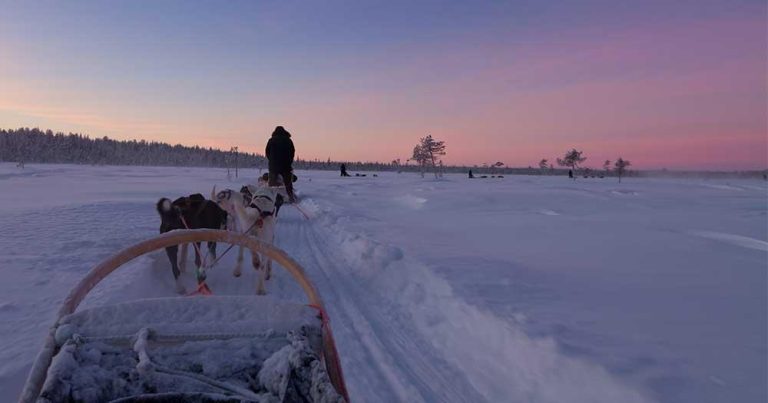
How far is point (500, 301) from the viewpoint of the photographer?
13.6 ft

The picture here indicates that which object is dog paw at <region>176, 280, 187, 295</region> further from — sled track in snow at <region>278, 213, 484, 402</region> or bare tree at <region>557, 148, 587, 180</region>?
bare tree at <region>557, 148, 587, 180</region>

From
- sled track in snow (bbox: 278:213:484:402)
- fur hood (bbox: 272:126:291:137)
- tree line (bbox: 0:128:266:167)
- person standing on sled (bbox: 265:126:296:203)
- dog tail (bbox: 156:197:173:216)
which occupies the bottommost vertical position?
sled track in snow (bbox: 278:213:484:402)

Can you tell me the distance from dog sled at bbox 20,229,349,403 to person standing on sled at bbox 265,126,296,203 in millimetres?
9609

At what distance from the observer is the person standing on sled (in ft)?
37.4

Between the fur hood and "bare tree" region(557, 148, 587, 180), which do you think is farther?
"bare tree" region(557, 148, 587, 180)

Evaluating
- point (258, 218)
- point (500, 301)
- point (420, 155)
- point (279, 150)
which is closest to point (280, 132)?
point (279, 150)

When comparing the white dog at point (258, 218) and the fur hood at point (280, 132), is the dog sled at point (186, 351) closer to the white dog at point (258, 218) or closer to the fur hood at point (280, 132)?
the white dog at point (258, 218)

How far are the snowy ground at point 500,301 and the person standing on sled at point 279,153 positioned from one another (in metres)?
3.15

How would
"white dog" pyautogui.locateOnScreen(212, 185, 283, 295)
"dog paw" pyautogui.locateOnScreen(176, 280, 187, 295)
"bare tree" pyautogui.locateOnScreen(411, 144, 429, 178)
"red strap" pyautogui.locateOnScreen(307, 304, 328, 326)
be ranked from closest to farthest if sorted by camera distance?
"red strap" pyautogui.locateOnScreen(307, 304, 328, 326) → "dog paw" pyautogui.locateOnScreen(176, 280, 187, 295) → "white dog" pyautogui.locateOnScreen(212, 185, 283, 295) → "bare tree" pyautogui.locateOnScreen(411, 144, 429, 178)

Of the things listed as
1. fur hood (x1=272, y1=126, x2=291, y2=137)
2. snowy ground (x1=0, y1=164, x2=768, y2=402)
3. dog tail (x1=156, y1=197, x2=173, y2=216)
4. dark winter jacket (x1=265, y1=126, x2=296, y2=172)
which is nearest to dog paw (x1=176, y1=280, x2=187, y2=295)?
snowy ground (x1=0, y1=164, x2=768, y2=402)

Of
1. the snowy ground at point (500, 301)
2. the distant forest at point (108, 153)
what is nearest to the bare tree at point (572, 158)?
the distant forest at point (108, 153)

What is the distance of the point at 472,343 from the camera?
3.74 meters

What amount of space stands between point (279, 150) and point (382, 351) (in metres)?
8.68

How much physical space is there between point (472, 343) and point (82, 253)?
16.7 feet
